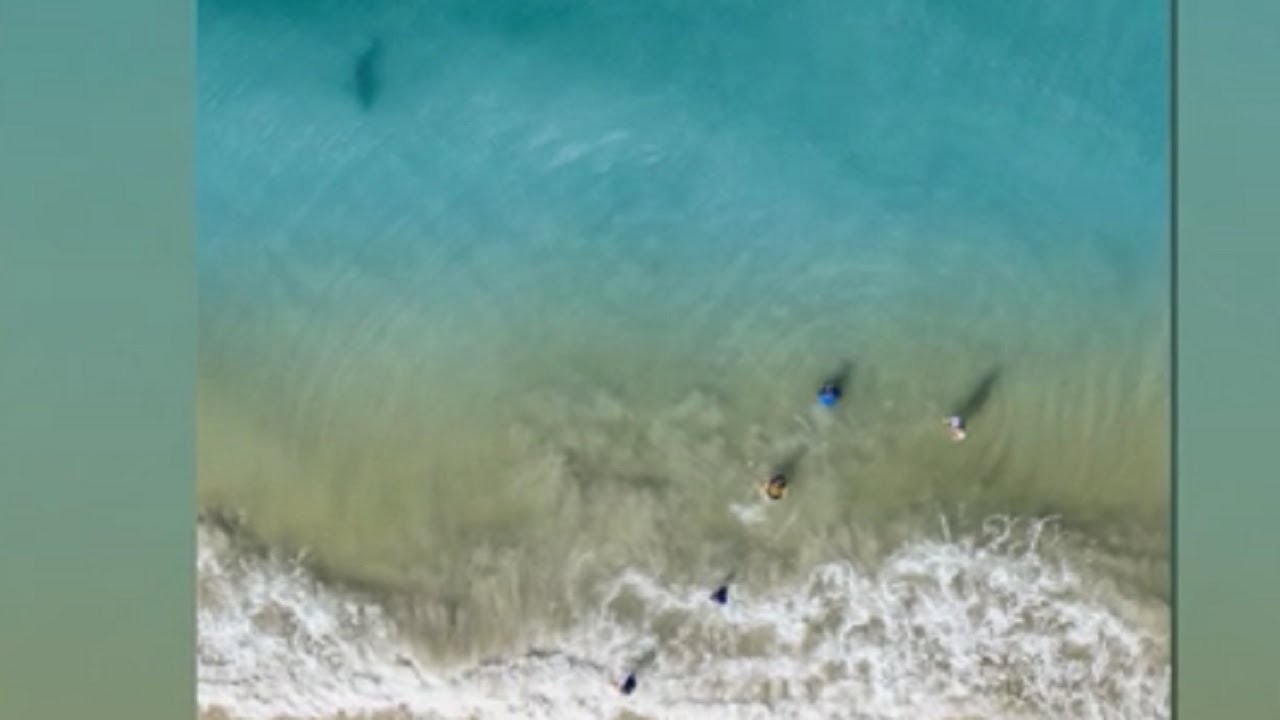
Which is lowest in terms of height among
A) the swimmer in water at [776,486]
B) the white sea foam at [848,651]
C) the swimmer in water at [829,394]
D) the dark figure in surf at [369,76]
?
the white sea foam at [848,651]

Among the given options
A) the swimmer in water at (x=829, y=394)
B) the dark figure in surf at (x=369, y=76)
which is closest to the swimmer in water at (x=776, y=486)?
the swimmer in water at (x=829, y=394)

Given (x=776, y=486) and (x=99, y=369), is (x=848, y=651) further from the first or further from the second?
(x=99, y=369)

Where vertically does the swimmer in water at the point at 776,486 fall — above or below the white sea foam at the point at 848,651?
above

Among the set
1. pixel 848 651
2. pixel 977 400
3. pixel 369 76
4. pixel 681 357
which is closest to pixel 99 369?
pixel 369 76

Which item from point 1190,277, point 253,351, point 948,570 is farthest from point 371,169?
point 1190,277

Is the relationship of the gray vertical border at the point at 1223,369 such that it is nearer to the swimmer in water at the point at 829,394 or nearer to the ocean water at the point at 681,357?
the ocean water at the point at 681,357

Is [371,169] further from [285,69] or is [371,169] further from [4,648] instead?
[4,648]
